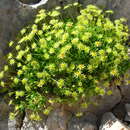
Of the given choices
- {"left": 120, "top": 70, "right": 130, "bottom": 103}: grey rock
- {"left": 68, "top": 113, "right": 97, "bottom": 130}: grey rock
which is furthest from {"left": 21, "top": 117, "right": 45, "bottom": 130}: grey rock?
{"left": 120, "top": 70, "right": 130, "bottom": 103}: grey rock

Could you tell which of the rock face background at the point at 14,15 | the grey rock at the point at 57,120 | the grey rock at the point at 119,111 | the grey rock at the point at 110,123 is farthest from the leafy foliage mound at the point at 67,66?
the grey rock at the point at 119,111

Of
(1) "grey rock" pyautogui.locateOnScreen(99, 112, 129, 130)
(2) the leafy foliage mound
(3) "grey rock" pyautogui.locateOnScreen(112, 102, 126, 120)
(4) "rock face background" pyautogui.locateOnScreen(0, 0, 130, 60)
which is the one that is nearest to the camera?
(2) the leafy foliage mound

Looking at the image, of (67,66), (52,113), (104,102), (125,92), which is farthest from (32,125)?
(125,92)

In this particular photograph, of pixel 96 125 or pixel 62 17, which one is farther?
pixel 62 17

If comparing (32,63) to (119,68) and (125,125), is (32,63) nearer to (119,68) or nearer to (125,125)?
(119,68)

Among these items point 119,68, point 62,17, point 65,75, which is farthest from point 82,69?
point 62,17

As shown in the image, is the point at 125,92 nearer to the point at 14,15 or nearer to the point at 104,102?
the point at 104,102

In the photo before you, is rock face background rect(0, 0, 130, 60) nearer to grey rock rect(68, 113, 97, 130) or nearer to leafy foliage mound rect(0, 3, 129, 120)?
leafy foliage mound rect(0, 3, 129, 120)
